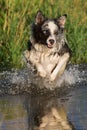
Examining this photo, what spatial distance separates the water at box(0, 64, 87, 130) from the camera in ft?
26.0

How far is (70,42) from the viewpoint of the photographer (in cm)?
1366

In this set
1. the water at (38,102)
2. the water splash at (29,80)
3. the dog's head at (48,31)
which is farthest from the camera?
the water splash at (29,80)

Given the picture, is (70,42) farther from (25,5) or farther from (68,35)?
(25,5)

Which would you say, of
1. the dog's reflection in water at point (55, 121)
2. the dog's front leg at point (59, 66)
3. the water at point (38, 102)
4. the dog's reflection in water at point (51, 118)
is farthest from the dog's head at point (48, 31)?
the dog's reflection in water at point (55, 121)

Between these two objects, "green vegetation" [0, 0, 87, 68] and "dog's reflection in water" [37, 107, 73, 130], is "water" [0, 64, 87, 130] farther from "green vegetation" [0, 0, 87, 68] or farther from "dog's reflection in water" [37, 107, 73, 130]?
"green vegetation" [0, 0, 87, 68]

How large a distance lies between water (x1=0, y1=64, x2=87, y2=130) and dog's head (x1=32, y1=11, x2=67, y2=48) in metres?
0.83

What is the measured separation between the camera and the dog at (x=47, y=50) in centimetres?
1108

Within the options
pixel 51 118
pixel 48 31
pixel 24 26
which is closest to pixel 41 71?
pixel 48 31

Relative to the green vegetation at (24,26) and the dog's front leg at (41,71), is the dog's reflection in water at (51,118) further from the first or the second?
the green vegetation at (24,26)

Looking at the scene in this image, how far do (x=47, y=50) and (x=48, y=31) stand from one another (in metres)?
0.40

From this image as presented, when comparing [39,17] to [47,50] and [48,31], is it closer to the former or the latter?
[48,31]

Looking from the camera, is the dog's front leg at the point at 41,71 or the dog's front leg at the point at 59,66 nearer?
the dog's front leg at the point at 41,71

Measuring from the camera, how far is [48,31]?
11.0m

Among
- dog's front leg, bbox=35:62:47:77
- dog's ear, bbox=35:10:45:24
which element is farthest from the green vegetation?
dog's front leg, bbox=35:62:47:77
